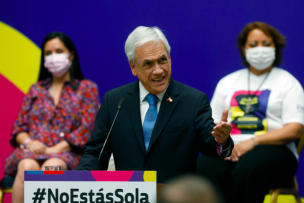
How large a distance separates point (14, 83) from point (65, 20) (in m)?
1.01

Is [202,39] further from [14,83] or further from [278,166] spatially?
[14,83]

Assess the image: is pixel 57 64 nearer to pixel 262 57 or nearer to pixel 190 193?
pixel 262 57

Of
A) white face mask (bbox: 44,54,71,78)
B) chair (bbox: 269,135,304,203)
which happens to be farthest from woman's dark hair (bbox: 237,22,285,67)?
white face mask (bbox: 44,54,71,78)

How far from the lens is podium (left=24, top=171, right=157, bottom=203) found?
5.93 feet

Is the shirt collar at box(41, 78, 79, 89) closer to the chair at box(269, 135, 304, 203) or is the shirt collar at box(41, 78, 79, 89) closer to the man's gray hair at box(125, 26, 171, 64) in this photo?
the man's gray hair at box(125, 26, 171, 64)

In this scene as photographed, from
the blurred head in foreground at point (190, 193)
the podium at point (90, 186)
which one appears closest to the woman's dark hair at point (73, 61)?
the podium at point (90, 186)

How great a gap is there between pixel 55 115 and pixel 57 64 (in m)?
0.50

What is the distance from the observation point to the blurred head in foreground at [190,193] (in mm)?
915

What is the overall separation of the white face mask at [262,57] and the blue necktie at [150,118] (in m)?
1.49

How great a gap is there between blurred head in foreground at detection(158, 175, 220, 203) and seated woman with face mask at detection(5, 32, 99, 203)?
110 inches

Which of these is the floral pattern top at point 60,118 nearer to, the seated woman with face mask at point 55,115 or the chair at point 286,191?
the seated woman with face mask at point 55,115

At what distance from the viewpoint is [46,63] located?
409 cm

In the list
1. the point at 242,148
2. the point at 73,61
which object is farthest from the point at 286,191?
the point at 73,61

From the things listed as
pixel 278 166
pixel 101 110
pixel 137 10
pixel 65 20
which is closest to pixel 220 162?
pixel 278 166
